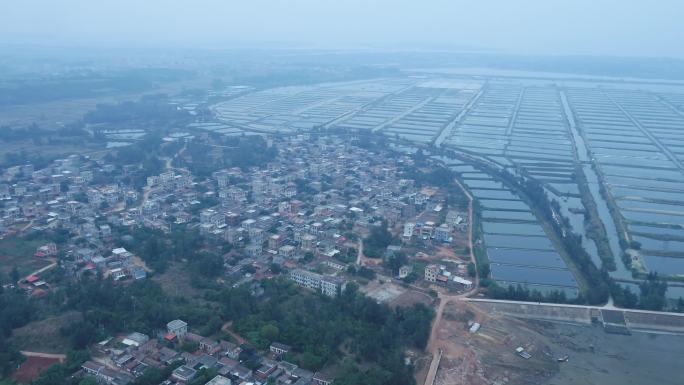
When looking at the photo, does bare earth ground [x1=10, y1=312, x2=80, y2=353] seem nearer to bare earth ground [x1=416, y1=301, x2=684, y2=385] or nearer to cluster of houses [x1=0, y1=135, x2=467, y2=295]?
cluster of houses [x1=0, y1=135, x2=467, y2=295]

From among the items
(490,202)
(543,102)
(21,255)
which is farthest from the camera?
(543,102)

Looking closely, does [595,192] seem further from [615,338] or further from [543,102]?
[543,102]

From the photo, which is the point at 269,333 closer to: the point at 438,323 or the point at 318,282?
the point at 318,282

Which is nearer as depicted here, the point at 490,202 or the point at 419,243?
the point at 419,243

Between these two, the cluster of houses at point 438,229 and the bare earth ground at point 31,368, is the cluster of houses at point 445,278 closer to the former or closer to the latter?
the cluster of houses at point 438,229

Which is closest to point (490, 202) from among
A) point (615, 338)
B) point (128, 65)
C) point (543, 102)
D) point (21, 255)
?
point (615, 338)

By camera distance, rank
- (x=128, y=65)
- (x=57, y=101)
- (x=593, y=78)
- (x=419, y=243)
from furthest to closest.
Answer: (x=128, y=65) → (x=593, y=78) → (x=57, y=101) → (x=419, y=243)
